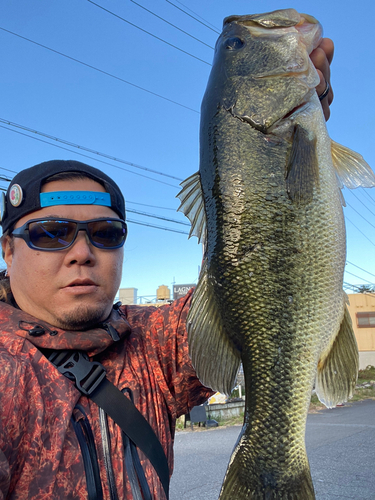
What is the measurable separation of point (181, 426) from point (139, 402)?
11.0 meters

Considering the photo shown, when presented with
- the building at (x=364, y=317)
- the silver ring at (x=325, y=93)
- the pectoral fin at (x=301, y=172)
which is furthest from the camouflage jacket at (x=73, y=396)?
the building at (x=364, y=317)

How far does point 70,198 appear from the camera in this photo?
6.55 ft

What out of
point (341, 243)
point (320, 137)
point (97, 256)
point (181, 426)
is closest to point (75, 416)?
point (97, 256)

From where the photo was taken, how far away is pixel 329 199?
1.66 metres

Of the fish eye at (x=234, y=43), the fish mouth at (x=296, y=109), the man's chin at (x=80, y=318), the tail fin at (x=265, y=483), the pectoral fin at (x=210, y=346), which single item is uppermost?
the fish eye at (x=234, y=43)

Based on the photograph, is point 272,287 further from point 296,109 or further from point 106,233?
point 106,233

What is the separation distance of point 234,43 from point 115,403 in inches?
63.7

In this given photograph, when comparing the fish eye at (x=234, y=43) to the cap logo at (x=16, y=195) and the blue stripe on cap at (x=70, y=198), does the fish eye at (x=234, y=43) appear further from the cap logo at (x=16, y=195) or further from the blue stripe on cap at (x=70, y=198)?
the cap logo at (x=16, y=195)

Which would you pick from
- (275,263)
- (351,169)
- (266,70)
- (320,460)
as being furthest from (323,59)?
(320,460)

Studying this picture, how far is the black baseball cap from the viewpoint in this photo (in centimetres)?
200

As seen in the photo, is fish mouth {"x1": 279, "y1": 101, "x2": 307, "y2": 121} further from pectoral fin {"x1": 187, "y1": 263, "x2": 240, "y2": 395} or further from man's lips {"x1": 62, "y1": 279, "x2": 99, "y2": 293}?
man's lips {"x1": 62, "y1": 279, "x2": 99, "y2": 293}

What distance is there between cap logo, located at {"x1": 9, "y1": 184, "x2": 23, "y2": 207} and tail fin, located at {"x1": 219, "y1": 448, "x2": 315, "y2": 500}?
4.78 feet

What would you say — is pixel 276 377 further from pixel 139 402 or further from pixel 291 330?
pixel 139 402

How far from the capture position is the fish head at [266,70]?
1729 millimetres
